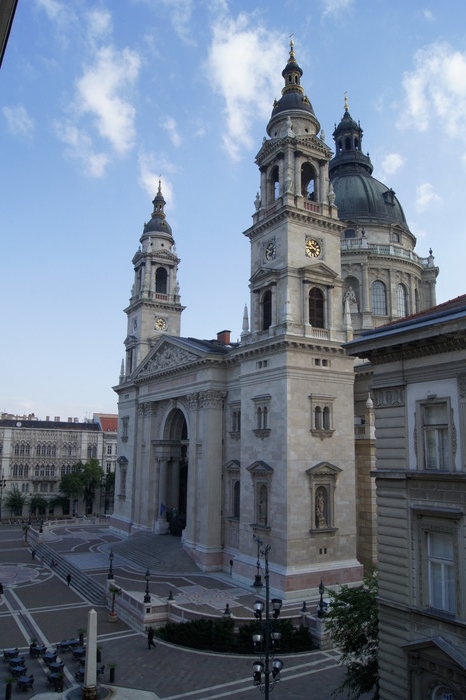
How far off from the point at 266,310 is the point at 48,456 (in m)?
61.9

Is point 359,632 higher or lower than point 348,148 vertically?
lower

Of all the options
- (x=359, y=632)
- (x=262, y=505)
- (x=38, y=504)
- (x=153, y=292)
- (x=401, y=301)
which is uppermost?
(x=153, y=292)

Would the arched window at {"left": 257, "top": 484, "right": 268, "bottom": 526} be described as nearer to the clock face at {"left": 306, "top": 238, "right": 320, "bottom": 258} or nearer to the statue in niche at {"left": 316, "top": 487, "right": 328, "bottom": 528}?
the statue in niche at {"left": 316, "top": 487, "right": 328, "bottom": 528}

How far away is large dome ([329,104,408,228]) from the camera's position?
2249 inches

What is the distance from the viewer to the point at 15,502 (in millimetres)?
81062

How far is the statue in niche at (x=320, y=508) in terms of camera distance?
35.4m

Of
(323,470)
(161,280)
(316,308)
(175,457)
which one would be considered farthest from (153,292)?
(323,470)

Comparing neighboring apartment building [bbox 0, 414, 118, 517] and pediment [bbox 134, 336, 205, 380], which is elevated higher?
pediment [bbox 134, 336, 205, 380]

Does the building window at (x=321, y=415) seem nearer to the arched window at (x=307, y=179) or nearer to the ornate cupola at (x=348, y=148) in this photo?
the arched window at (x=307, y=179)

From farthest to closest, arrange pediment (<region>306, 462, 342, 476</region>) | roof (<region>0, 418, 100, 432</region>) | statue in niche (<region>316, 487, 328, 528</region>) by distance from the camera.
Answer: roof (<region>0, 418, 100, 432</region>)
statue in niche (<region>316, 487, 328, 528</region>)
pediment (<region>306, 462, 342, 476</region>)

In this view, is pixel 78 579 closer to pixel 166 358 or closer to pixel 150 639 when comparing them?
pixel 150 639

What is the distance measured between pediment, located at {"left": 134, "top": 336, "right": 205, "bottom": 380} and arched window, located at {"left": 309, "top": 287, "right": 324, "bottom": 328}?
964 cm

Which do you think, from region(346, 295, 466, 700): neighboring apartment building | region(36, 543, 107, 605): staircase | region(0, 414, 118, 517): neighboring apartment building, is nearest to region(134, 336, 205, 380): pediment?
region(36, 543, 107, 605): staircase

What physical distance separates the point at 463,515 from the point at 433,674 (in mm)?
4302
